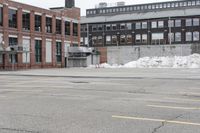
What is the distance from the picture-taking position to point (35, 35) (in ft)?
220

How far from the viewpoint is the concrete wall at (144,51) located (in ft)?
294

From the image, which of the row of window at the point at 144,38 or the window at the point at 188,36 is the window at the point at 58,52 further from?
the window at the point at 188,36

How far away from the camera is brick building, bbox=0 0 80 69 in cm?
5932

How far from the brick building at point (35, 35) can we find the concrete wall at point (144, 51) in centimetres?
Result: 1535

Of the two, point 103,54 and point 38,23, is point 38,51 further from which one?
point 103,54

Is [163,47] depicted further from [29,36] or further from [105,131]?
[105,131]

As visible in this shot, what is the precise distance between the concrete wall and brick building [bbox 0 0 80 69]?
1535cm

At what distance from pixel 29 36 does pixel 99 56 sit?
103 feet

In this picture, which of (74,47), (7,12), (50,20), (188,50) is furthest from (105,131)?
(188,50)

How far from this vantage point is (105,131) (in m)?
9.18

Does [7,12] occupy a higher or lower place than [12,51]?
higher

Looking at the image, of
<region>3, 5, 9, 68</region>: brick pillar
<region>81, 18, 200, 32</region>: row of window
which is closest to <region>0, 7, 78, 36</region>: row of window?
<region>3, 5, 9, 68</region>: brick pillar

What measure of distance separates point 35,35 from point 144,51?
33.7 meters

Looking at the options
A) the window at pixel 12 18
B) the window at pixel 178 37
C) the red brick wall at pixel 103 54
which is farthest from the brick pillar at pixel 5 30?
the window at pixel 178 37
